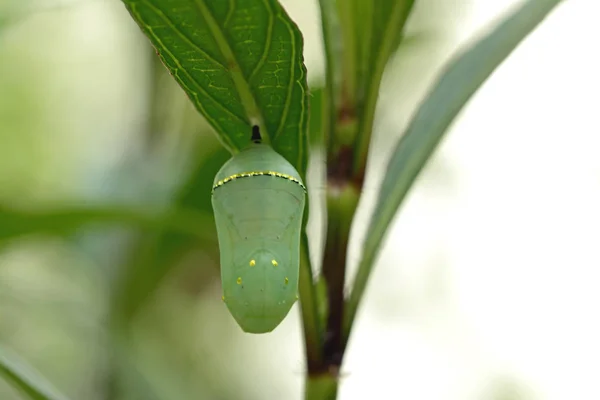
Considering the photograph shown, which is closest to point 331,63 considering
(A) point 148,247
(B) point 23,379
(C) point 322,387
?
(C) point 322,387

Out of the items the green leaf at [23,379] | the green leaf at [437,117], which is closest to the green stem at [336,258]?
the green leaf at [437,117]

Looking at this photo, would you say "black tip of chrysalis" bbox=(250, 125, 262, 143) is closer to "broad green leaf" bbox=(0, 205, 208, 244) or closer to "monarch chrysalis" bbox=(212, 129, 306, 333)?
"monarch chrysalis" bbox=(212, 129, 306, 333)

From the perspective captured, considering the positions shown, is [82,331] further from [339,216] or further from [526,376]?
[526,376]

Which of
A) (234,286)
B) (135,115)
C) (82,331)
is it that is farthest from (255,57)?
(135,115)

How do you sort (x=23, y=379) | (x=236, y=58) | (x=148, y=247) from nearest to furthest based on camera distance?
(x=236, y=58)
(x=23, y=379)
(x=148, y=247)

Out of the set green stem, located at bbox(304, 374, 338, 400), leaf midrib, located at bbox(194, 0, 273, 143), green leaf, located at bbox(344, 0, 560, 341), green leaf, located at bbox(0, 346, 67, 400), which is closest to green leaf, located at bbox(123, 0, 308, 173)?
leaf midrib, located at bbox(194, 0, 273, 143)

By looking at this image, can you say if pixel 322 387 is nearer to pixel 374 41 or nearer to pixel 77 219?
pixel 374 41
